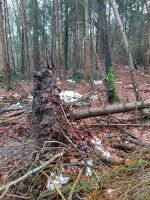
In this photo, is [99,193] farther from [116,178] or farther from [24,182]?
[24,182]

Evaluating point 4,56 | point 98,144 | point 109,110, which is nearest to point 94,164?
point 98,144

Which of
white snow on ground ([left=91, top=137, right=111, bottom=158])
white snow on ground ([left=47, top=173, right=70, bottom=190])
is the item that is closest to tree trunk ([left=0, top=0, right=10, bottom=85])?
white snow on ground ([left=91, top=137, right=111, bottom=158])

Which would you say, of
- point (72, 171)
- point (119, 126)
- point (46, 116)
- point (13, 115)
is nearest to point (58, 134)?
point (46, 116)

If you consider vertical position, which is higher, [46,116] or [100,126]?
[46,116]

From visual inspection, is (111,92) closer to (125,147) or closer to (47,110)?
(125,147)

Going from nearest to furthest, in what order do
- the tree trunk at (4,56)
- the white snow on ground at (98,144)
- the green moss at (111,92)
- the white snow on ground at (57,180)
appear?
1. the white snow on ground at (57,180)
2. the white snow on ground at (98,144)
3. the green moss at (111,92)
4. the tree trunk at (4,56)

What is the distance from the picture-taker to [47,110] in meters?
4.98

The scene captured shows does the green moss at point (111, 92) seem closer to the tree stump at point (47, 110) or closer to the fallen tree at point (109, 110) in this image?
the fallen tree at point (109, 110)

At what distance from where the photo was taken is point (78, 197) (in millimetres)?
3523

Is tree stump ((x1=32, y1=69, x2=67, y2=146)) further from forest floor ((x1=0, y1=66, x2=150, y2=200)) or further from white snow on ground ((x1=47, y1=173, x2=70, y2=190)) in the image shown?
white snow on ground ((x1=47, y1=173, x2=70, y2=190))

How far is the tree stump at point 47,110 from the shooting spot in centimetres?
472

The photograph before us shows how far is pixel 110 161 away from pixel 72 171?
1.97 ft

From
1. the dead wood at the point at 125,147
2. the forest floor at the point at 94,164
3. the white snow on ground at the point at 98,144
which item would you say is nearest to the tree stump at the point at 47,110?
the forest floor at the point at 94,164

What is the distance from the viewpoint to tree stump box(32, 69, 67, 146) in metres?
4.72
